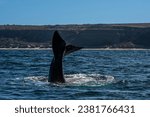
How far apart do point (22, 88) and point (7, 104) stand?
7.54 m

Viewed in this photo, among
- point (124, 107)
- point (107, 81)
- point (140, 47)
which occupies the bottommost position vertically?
point (124, 107)

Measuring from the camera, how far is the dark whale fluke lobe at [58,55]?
21.6 meters

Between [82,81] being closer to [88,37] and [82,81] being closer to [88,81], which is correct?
[88,81]

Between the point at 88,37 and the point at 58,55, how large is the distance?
493 feet

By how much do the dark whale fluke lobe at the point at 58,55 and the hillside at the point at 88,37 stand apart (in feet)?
445

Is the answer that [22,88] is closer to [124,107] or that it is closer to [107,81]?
[107,81]

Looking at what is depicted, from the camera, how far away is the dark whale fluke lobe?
21.6 meters

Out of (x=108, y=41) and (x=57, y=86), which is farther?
(x=108, y=41)

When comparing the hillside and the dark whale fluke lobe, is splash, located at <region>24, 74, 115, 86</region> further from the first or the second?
the hillside

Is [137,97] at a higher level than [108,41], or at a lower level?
lower

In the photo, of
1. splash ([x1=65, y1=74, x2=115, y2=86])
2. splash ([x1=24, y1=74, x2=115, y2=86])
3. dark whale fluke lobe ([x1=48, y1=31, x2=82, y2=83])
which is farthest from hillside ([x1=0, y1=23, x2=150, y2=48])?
dark whale fluke lobe ([x1=48, y1=31, x2=82, y2=83])

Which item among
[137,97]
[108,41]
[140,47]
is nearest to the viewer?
[137,97]

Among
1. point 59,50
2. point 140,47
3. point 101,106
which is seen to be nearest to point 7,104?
point 101,106

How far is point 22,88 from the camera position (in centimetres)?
2142
